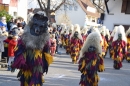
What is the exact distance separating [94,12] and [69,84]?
72.0m

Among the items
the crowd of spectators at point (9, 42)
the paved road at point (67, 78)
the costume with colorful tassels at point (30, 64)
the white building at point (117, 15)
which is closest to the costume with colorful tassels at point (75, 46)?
the paved road at point (67, 78)

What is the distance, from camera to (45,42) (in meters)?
6.21

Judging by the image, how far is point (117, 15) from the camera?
2608 cm

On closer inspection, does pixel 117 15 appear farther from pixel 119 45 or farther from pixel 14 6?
pixel 119 45

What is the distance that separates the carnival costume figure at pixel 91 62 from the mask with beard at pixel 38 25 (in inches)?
99.6

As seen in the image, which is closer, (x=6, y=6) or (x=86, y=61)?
(x=86, y=61)

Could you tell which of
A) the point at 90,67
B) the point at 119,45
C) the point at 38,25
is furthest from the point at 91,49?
the point at 119,45

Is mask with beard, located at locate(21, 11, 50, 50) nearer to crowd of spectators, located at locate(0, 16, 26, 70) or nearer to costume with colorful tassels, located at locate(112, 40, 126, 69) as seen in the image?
crowd of spectators, located at locate(0, 16, 26, 70)

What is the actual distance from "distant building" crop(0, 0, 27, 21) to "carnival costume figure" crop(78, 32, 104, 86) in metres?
17.2

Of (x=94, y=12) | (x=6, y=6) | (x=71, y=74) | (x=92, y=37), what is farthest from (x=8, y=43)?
(x=94, y=12)

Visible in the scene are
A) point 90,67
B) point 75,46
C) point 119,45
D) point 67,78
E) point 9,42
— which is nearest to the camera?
point 90,67

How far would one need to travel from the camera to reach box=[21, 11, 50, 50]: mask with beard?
19.9 feet

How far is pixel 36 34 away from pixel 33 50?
12.9 inches

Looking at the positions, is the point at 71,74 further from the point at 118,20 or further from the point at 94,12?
the point at 94,12
